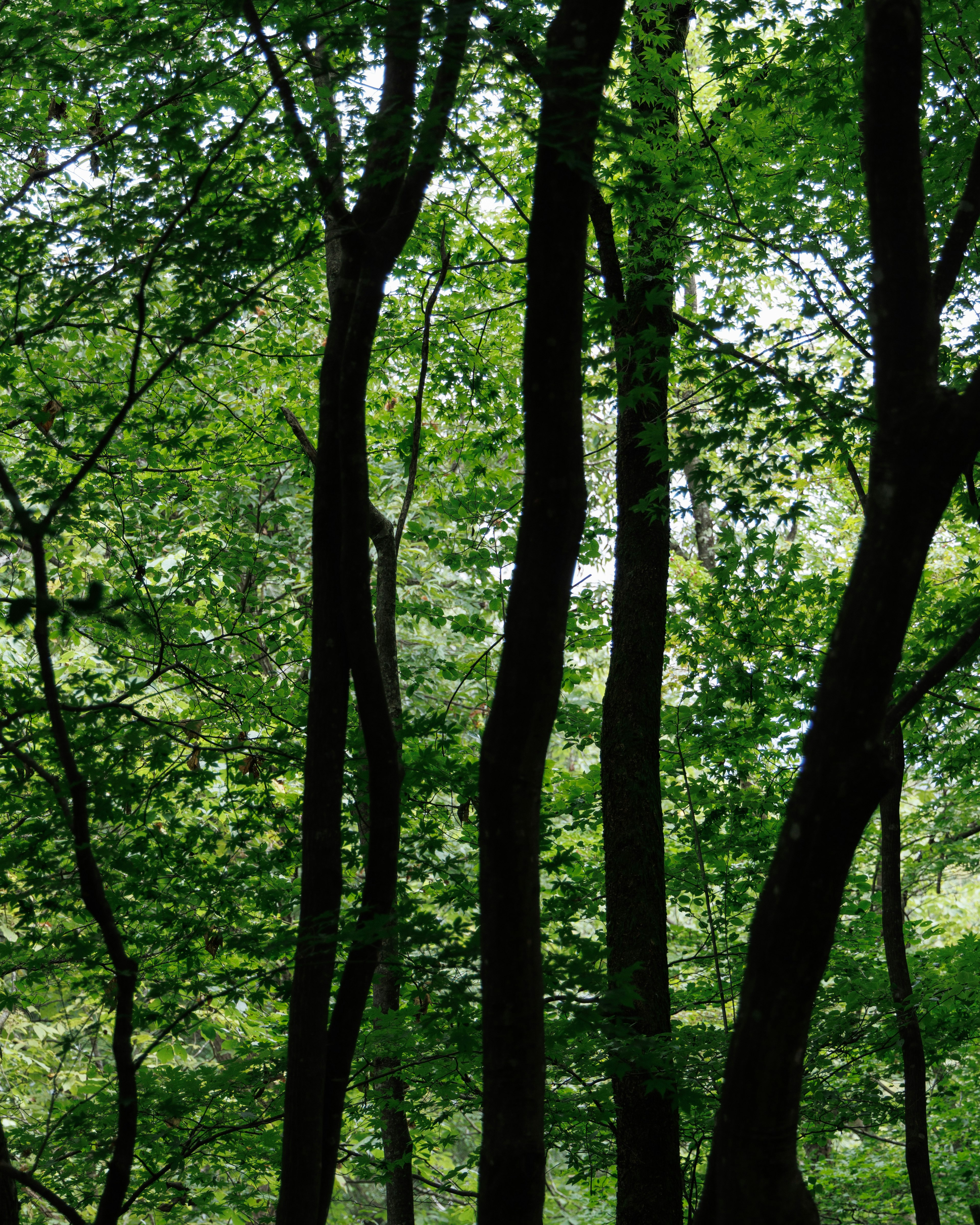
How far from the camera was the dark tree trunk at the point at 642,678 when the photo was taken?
5.07 metres

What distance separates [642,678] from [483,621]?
10.1 feet

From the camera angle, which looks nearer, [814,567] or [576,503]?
[576,503]

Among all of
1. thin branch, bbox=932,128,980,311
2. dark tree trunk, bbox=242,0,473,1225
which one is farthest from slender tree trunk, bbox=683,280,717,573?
thin branch, bbox=932,128,980,311

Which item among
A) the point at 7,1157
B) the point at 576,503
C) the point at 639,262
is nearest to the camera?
the point at 576,503

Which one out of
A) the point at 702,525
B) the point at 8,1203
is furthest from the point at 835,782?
the point at 702,525

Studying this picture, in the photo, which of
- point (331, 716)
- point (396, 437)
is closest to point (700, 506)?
point (396, 437)

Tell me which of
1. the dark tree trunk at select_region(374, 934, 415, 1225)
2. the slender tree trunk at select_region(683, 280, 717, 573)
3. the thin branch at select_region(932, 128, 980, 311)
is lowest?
the dark tree trunk at select_region(374, 934, 415, 1225)

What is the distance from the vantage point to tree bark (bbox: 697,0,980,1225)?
2.31 m

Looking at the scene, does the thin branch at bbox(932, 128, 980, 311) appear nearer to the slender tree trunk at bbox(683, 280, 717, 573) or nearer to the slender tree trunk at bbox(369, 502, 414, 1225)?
the slender tree trunk at bbox(369, 502, 414, 1225)

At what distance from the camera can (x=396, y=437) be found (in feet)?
31.6

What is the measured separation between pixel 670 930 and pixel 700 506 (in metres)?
7.86

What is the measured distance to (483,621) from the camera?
8.85m

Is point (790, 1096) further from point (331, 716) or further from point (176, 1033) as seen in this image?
point (176, 1033)

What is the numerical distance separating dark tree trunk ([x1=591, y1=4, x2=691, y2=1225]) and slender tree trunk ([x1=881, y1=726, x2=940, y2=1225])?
60.7 inches
